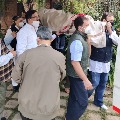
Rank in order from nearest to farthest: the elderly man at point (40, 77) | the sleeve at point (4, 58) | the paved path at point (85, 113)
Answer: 1. the elderly man at point (40, 77)
2. the sleeve at point (4, 58)
3. the paved path at point (85, 113)

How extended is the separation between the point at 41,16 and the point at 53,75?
2830mm

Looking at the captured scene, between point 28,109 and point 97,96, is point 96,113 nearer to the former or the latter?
point 97,96

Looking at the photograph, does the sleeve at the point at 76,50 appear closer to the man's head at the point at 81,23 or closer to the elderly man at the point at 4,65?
the man's head at the point at 81,23

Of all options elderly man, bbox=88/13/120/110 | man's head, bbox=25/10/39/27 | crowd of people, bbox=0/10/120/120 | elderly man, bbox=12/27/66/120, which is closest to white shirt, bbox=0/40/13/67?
crowd of people, bbox=0/10/120/120

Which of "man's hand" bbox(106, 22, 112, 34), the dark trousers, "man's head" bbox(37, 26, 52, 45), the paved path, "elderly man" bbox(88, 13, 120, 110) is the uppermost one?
"man's head" bbox(37, 26, 52, 45)

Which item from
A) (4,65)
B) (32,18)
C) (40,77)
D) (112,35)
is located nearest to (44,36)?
(40,77)

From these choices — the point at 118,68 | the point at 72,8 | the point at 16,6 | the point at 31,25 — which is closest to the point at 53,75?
the point at 118,68

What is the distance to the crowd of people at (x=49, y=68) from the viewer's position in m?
3.38

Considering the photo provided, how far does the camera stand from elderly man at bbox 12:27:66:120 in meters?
3.36

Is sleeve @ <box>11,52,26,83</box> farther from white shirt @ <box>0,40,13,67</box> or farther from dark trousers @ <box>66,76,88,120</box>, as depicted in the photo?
dark trousers @ <box>66,76,88,120</box>

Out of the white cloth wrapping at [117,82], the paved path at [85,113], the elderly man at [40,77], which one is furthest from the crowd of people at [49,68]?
the white cloth wrapping at [117,82]

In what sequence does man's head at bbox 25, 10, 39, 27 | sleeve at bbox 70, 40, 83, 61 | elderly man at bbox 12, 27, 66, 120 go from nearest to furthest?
elderly man at bbox 12, 27, 66, 120 → sleeve at bbox 70, 40, 83, 61 → man's head at bbox 25, 10, 39, 27

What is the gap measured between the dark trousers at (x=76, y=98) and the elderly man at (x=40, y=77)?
2.68 feet

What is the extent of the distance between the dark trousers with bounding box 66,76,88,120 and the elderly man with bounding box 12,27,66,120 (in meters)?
0.82
